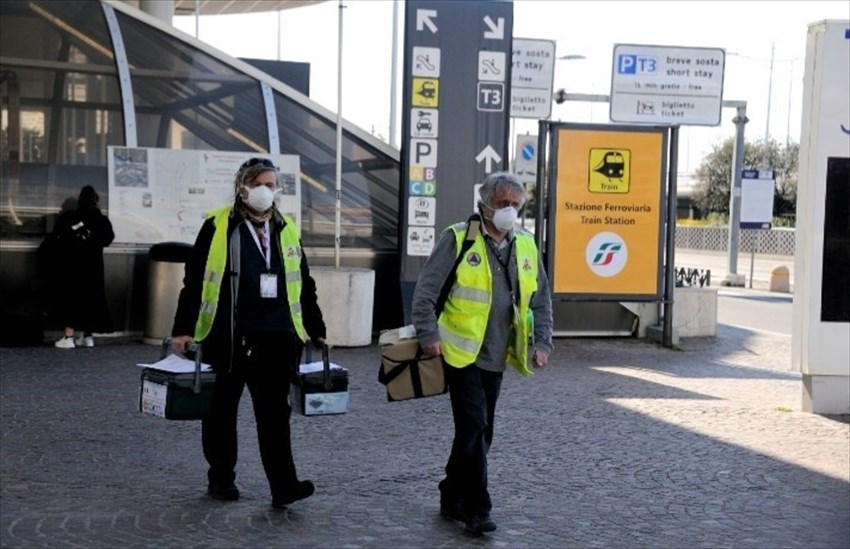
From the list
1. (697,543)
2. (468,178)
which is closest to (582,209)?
(468,178)

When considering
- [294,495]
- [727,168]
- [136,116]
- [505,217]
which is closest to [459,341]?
[505,217]

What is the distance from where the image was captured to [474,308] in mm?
6883

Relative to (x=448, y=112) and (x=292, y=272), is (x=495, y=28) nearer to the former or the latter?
(x=448, y=112)

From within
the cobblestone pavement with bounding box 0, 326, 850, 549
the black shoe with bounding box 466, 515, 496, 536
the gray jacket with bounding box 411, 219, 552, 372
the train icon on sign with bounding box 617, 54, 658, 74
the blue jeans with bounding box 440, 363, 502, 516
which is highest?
the train icon on sign with bounding box 617, 54, 658, 74

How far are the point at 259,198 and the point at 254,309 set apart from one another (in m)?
0.56

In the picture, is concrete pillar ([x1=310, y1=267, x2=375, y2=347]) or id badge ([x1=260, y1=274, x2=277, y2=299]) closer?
id badge ([x1=260, y1=274, x2=277, y2=299])

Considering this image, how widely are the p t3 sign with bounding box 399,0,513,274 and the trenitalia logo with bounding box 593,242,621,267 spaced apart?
1.63m

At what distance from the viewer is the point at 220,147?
1598 cm

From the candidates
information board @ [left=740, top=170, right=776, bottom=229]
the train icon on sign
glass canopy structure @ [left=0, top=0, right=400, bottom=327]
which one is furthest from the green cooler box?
information board @ [left=740, top=170, right=776, bottom=229]

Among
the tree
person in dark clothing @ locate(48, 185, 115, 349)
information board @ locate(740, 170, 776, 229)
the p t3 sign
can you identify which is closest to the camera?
person in dark clothing @ locate(48, 185, 115, 349)

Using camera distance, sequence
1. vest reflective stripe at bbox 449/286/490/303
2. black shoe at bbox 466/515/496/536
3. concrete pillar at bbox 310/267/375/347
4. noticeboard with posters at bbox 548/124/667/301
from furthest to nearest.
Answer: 1. noticeboard with posters at bbox 548/124/667/301
2. concrete pillar at bbox 310/267/375/347
3. vest reflective stripe at bbox 449/286/490/303
4. black shoe at bbox 466/515/496/536

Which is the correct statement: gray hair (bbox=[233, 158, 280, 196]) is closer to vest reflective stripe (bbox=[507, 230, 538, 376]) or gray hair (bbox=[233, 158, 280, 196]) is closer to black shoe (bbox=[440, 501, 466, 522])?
vest reflective stripe (bbox=[507, 230, 538, 376])

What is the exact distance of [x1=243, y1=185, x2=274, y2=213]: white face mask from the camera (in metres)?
6.92

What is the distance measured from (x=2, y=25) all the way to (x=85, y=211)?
299cm
